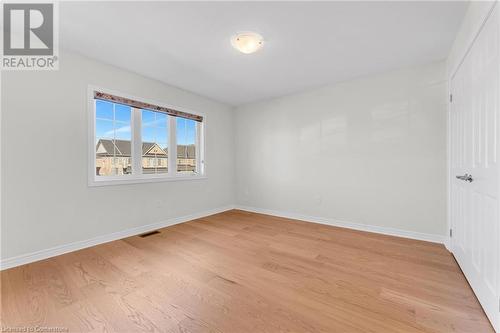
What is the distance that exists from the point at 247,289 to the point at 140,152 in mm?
2564

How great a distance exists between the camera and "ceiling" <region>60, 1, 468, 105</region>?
176cm

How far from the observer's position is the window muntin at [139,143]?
2.78 meters

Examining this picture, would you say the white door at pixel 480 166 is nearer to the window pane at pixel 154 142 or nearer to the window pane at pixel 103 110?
the window pane at pixel 154 142

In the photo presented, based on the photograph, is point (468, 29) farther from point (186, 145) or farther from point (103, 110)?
point (103, 110)

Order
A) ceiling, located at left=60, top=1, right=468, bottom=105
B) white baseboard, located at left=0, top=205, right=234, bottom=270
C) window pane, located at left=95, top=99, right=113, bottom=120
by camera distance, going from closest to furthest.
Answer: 1. ceiling, located at left=60, top=1, right=468, bottom=105
2. white baseboard, located at left=0, top=205, right=234, bottom=270
3. window pane, located at left=95, top=99, right=113, bottom=120

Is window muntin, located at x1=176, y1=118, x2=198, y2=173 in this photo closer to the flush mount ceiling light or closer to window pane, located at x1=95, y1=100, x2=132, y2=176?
window pane, located at x1=95, y1=100, x2=132, y2=176

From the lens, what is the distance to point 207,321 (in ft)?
4.41

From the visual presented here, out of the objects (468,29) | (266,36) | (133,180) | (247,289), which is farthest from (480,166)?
(133,180)

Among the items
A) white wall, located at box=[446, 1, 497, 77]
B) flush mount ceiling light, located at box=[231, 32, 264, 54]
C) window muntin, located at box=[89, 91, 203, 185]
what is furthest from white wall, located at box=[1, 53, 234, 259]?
white wall, located at box=[446, 1, 497, 77]

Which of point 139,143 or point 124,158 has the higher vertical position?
point 139,143

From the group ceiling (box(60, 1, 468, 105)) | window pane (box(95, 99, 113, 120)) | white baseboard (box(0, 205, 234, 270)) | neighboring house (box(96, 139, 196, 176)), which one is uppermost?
ceiling (box(60, 1, 468, 105))

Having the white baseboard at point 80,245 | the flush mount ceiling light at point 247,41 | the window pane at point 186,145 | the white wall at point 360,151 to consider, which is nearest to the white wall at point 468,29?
the white wall at point 360,151

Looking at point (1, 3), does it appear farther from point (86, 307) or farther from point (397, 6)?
point (397, 6)

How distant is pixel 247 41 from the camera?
83.6 inches
